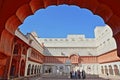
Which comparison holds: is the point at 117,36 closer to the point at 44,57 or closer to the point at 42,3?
the point at 42,3

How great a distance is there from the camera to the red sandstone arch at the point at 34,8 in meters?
2.43

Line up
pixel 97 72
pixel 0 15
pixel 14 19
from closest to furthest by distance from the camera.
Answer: pixel 0 15, pixel 14 19, pixel 97 72

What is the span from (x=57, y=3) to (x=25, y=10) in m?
0.78

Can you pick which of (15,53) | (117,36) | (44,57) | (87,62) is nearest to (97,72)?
(87,62)

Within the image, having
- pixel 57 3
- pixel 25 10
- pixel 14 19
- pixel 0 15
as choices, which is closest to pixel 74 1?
pixel 57 3

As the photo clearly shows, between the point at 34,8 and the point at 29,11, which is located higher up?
the point at 34,8

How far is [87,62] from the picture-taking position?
102ft

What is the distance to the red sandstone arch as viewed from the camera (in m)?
2.43

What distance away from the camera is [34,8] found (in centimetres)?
291

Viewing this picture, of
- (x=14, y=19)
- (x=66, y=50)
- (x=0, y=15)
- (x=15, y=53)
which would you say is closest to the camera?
(x=0, y=15)

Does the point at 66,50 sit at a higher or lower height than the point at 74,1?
higher

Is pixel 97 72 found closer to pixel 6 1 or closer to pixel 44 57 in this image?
pixel 44 57

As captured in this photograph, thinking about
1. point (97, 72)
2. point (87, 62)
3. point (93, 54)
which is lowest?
point (97, 72)

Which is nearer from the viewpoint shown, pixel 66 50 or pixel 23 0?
pixel 23 0
